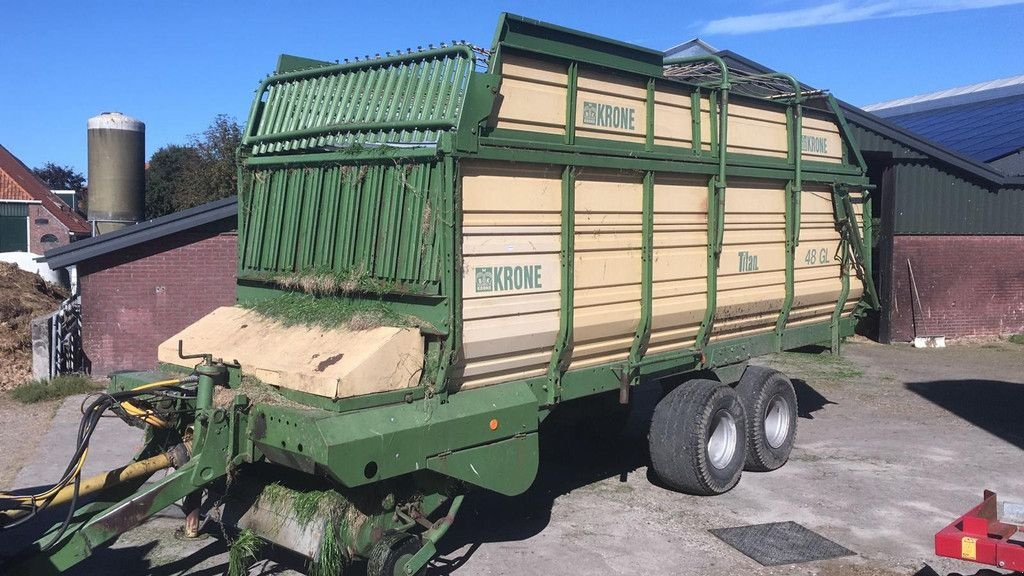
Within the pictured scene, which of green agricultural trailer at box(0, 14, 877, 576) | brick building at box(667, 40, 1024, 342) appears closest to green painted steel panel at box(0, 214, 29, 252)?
brick building at box(667, 40, 1024, 342)

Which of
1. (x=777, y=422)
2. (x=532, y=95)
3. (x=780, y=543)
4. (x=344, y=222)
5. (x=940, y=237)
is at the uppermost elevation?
(x=532, y=95)

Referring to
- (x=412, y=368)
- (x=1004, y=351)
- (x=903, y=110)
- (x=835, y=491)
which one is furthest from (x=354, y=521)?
(x=903, y=110)

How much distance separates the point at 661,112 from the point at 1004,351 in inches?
532

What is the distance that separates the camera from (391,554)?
5.14 m

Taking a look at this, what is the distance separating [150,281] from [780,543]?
10.4 meters

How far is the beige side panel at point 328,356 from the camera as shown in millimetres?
5051

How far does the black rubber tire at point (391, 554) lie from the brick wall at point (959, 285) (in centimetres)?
1515

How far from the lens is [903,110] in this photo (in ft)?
125

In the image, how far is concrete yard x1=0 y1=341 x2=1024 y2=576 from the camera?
6.18m

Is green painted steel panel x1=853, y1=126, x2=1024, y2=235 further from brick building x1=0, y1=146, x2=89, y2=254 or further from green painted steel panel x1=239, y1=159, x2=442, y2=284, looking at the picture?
brick building x1=0, y1=146, x2=89, y2=254

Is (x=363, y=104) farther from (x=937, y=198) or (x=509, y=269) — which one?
(x=937, y=198)

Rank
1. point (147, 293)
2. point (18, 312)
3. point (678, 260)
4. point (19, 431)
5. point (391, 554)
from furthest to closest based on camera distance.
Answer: point (18, 312) < point (147, 293) < point (19, 431) < point (678, 260) < point (391, 554)

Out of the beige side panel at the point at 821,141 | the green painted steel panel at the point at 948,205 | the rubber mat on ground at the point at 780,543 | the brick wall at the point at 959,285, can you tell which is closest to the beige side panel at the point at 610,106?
the beige side panel at the point at 821,141

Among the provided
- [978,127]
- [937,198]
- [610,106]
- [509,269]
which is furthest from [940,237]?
[509,269]
